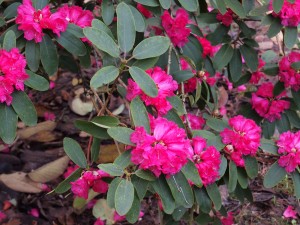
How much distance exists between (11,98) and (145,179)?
16.7 inches

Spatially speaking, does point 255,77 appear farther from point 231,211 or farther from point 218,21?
point 231,211

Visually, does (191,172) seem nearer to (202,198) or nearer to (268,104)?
(202,198)

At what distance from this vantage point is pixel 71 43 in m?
1.57

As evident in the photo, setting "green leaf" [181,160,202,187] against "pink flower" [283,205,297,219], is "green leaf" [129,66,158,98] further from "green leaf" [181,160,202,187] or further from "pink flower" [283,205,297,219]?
"pink flower" [283,205,297,219]

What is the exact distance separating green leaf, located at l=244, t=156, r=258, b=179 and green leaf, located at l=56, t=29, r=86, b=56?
0.63 m

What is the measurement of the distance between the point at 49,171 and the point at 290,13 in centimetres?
133

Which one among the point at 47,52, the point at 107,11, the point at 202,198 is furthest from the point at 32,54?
the point at 202,198

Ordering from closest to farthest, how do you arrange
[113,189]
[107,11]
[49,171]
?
[113,189], [107,11], [49,171]

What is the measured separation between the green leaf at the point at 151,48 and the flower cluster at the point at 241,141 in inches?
15.3

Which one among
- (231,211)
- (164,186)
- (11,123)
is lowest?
(231,211)

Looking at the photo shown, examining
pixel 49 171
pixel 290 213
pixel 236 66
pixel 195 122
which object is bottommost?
pixel 290 213

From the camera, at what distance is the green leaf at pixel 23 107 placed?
4.68ft

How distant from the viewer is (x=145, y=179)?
131 cm

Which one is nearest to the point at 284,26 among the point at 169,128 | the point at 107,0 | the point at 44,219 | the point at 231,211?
the point at 107,0
